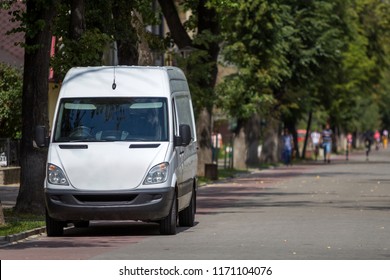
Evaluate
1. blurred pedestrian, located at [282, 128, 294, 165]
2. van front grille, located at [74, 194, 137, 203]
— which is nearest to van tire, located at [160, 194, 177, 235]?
van front grille, located at [74, 194, 137, 203]

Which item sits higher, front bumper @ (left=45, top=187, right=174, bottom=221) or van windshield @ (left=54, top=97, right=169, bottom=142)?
van windshield @ (left=54, top=97, right=169, bottom=142)

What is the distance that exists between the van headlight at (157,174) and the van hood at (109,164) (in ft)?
0.21

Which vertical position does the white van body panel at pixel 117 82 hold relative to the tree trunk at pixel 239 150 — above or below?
above

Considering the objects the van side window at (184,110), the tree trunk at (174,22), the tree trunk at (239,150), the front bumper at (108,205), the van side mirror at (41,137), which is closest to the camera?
the front bumper at (108,205)

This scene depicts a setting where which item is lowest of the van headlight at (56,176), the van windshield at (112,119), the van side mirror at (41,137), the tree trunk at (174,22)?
the van headlight at (56,176)

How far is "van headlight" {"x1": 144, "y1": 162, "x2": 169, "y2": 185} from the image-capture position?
798 inches

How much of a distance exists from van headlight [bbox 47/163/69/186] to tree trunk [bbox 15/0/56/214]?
4915mm

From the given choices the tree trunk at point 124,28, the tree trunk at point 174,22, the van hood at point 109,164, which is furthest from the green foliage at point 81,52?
the tree trunk at point 174,22

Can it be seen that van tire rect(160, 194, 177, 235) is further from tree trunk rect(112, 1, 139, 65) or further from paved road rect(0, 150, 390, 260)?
tree trunk rect(112, 1, 139, 65)

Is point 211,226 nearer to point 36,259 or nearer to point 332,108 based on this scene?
point 36,259

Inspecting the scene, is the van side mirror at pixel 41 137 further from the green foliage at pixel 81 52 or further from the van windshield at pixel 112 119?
the green foliage at pixel 81 52

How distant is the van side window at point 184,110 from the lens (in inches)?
873

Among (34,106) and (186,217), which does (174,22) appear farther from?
(186,217)
